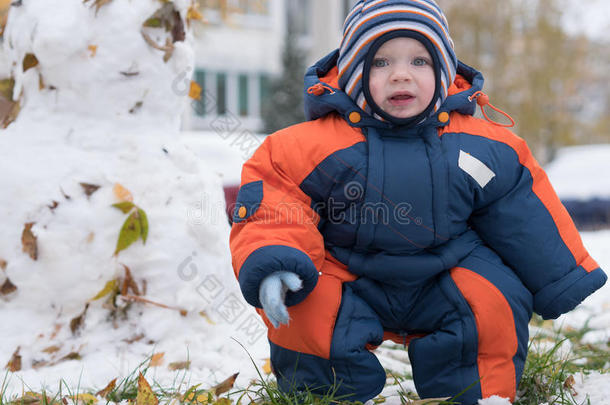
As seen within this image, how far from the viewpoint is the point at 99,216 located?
239cm

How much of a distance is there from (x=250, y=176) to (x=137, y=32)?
1.15 metres

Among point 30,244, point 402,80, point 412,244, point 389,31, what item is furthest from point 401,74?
point 30,244

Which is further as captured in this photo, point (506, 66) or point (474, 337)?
point (506, 66)

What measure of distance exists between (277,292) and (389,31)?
0.84 metres

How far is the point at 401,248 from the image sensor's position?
5.75 feet

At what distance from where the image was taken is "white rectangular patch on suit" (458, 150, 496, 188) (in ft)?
5.74

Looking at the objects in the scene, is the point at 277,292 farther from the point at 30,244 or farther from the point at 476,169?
the point at 30,244

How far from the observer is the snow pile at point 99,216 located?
2.30 metres

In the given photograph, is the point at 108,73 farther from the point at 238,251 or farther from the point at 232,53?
the point at 232,53

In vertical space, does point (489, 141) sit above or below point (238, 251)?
above

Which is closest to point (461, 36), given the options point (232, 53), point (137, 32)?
point (232, 53)

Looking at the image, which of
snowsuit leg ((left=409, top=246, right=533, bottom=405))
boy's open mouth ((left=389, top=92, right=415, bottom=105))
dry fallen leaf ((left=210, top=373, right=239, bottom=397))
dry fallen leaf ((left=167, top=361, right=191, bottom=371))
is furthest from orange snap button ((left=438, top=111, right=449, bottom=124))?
dry fallen leaf ((left=167, top=361, right=191, bottom=371))

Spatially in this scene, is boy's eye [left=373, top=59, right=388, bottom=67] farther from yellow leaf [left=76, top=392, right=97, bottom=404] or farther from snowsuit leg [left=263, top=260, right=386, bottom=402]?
yellow leaf [left=76, top=392, right=97, bottom=404]

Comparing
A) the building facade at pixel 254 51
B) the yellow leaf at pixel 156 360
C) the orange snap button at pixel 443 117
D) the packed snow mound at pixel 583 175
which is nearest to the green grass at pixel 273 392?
the yellow leaf at pixel 156 360
